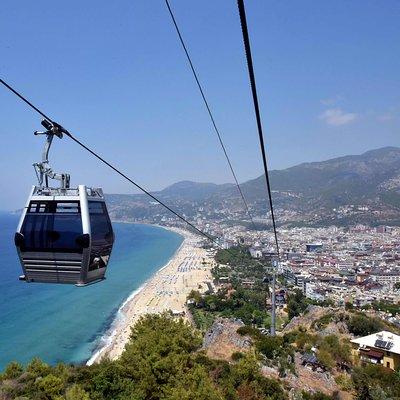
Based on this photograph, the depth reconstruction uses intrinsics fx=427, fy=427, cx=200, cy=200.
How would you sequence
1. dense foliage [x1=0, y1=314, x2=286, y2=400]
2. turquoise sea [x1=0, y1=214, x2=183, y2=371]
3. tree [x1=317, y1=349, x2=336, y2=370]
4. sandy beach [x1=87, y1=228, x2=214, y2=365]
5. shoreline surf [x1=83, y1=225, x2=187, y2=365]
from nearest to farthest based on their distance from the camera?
dense foliage [x1=0, y1=314, x2=286, y2=400] → tree [x1=317, y1=349, x2=336, y2=370] → shoreline surf [x1=83, y1=225, x2=187, y2=365] → turquoise sea [x1=0, y1=214, x2=183, y2=371] → sandy beach [x1=87, y1=228, x2=214, y2=365]

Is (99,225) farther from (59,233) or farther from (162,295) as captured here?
(162,295)

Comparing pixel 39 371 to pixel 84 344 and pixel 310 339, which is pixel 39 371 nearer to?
pixel 310 339

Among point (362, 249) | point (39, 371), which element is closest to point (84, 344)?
point (39, 371)

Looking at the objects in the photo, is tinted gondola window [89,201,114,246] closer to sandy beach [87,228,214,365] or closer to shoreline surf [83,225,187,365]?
shoreline surf [83,225,187,365]

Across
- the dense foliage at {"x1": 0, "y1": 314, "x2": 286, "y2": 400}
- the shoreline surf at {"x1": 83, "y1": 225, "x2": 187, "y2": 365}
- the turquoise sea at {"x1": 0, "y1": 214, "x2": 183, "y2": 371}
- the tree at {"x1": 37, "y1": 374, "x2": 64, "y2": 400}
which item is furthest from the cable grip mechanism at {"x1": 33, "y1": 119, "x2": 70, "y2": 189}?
the turquoise sea at {"x1": 0, "y1": 214, "x2": 183, "y2": 371}

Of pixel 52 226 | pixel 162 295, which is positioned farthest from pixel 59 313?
pixel 52 226

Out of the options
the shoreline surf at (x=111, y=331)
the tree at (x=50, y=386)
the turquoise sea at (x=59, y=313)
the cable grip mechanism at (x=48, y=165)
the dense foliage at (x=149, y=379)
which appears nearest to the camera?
the cable grip mechanism at (x=48, y=165)

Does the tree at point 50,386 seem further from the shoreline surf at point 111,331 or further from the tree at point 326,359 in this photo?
the tree at point 326,359

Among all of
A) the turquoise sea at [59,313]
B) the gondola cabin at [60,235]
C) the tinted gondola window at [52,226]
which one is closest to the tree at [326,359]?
the gondola cabin at [60,235]
